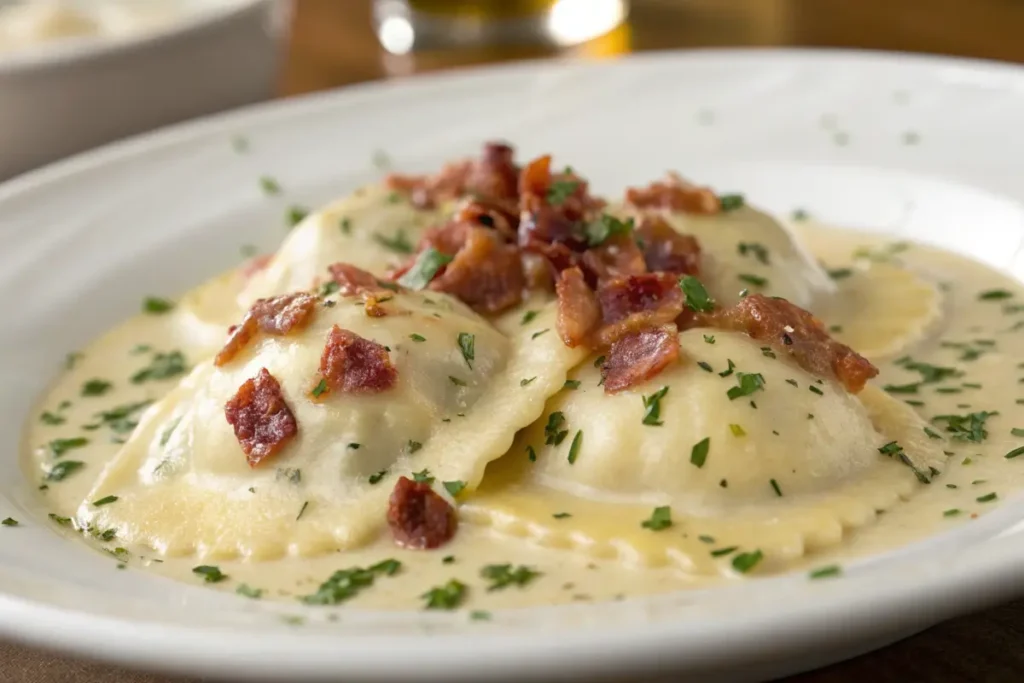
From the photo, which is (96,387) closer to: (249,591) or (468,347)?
(468,347)

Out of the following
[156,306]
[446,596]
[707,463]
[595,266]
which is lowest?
[156,306]

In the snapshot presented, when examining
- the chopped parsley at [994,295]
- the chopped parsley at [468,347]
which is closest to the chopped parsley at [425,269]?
the chopped parsley at [468,347]

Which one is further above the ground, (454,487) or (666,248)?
(666,248)

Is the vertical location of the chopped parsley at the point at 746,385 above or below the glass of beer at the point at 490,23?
above

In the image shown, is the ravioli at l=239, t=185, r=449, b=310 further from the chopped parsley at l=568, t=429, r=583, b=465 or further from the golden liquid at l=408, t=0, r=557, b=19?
the golden liquid at l=408, t=0, r=557, b=19

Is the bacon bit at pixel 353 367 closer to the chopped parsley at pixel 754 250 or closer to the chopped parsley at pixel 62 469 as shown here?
the chopped parsley at pixel 62 469

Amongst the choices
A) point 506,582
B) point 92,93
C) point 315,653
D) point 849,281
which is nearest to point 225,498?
point 506,582

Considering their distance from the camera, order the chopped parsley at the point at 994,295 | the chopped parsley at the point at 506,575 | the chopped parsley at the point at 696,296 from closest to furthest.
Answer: the chopped parsley at the point at 506,575 < the chopped parsley at the point at 696,296 < the chopped parsley at the point at 994,295

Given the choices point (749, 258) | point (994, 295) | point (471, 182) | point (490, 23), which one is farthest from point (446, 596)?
point (490, 23)

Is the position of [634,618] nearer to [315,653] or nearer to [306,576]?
[315,653]
